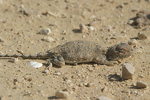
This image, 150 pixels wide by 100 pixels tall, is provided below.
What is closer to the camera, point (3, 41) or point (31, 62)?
point (31, 62)

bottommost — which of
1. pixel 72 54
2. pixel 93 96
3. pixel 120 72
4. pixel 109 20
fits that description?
pixel 93 96

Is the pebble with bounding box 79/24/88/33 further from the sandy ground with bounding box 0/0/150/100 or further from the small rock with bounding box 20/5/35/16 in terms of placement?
the small rock with bounding box 20/5/35/16

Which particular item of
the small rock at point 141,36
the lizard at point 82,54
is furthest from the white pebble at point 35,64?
the small rock at point 141,36

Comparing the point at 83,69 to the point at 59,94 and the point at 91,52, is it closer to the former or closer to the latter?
the point at 91,52

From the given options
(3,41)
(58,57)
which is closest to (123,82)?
(58,57)

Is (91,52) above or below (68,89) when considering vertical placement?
above

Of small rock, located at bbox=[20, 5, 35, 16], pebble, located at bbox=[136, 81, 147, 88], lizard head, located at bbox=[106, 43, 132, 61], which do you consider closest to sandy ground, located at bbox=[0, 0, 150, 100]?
small rock, located at bbox=[20, 5, 35, 16]
